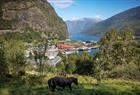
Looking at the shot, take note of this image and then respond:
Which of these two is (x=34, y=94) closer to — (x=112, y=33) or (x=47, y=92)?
(x=47, y=92)

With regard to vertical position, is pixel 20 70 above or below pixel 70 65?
above

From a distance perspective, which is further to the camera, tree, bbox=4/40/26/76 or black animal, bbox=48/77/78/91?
tree, bbox=4/40/26/76

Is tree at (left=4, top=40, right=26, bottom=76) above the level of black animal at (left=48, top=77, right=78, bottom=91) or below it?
above

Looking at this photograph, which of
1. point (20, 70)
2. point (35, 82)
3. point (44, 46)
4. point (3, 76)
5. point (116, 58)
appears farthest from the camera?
point (116, 58)

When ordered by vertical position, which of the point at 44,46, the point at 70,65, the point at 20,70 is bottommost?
the point at 70,65

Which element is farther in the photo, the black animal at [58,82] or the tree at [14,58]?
the tree at [14,58]

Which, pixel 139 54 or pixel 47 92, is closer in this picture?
pixel 47 92

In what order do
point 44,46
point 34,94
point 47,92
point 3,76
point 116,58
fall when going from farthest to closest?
point 116,58
point 44,46
point 3,76
point 47,92
point 34,94

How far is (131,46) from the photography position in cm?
8238

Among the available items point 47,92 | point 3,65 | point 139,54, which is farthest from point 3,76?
point 139,54

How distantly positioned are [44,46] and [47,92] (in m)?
21.9

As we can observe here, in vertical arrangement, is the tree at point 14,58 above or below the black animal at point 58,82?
above

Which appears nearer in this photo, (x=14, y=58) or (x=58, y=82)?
(x=58, y=82)

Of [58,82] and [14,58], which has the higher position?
[14,58]
